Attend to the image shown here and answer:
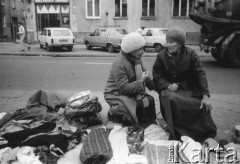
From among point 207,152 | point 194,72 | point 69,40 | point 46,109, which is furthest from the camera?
point 69,40

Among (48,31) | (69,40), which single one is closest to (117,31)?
(69,40)

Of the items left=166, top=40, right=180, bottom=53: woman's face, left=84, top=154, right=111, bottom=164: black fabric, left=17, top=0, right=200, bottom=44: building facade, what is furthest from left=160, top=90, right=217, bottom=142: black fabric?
left=17, top=0, right=200, bottom=44: building facade

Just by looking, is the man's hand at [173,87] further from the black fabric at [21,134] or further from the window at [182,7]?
the window at [182,7]

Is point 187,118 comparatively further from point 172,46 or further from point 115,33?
point 115,33

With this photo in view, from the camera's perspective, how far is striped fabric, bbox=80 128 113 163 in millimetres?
3299

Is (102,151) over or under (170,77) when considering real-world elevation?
under

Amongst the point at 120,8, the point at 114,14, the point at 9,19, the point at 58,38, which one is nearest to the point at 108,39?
the point at 58,38

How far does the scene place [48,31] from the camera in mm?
18312

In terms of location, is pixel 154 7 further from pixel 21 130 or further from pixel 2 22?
pixel 21 130

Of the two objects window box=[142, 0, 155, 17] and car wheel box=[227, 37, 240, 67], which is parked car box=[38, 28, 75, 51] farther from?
car wheel box=[227, 37, 240, 67]

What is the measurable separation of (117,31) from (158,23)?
778 centimetres

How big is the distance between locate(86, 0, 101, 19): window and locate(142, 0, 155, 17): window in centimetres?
404

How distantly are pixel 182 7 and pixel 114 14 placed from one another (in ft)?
19.9

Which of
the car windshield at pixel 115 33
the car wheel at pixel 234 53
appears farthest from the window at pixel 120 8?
the car wheel at pixel 234 53
